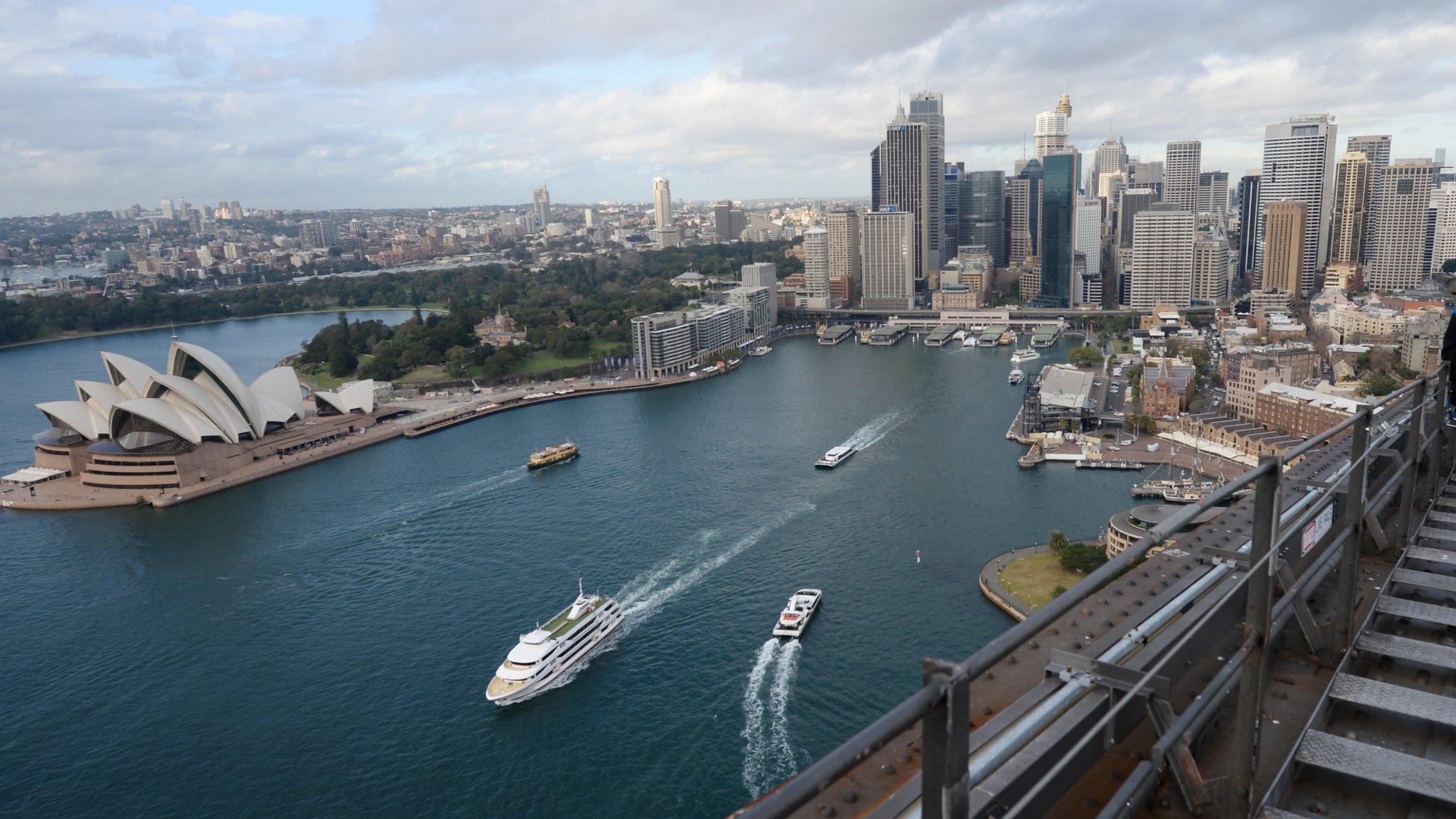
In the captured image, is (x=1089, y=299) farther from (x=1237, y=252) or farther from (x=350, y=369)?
(x=350, y=369)

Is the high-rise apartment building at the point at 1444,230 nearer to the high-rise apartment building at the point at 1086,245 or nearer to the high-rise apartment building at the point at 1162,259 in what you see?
the high-rise apartment building at the point at 1162,259

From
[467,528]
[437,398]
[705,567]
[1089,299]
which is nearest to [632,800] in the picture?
[705,567]

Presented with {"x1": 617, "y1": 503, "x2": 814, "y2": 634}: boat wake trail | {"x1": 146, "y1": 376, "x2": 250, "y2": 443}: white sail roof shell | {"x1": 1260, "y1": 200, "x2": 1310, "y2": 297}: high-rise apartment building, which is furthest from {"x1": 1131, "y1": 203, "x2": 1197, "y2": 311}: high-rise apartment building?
{"x1": 146, "y1": 376, "x2": 250, "y2": 443}: white sail roof shell

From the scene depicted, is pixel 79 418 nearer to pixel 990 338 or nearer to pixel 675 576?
pixel 675 576

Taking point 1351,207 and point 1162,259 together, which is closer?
point 1162,259

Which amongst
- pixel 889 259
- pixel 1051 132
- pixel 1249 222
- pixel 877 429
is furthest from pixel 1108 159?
pixel 877 429

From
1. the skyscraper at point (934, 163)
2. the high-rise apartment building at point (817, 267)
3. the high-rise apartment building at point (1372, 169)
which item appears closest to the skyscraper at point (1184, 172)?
the high-rise apartment building at point (1372, 169)

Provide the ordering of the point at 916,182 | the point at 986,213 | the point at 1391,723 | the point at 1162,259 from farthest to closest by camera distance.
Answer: the point at 986,213 → the point at 916,182 → the point at 1162,259 → the point at 1391,723
